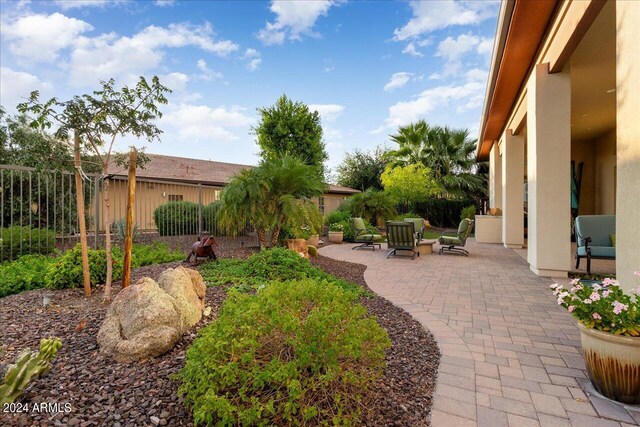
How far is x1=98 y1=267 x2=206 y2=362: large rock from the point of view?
6.78 feet

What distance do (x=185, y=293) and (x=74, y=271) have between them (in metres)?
1.80

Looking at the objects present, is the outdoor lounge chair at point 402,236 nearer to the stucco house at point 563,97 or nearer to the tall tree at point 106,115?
the stucco house at point 563,97

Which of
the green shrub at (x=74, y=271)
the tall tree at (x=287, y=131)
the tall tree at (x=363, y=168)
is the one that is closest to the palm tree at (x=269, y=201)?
the green shrub at (x=74, y=271)

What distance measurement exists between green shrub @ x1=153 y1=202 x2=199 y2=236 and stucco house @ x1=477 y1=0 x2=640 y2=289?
727cm

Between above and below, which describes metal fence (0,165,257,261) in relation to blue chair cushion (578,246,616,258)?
above

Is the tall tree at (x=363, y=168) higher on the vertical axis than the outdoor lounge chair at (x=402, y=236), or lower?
higher

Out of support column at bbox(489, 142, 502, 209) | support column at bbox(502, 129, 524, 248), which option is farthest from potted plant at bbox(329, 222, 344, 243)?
support column at bbox(489, 142, 502, 209)

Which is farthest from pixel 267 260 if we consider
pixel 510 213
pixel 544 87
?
pixel 510 213

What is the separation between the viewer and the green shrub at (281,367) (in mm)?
1371

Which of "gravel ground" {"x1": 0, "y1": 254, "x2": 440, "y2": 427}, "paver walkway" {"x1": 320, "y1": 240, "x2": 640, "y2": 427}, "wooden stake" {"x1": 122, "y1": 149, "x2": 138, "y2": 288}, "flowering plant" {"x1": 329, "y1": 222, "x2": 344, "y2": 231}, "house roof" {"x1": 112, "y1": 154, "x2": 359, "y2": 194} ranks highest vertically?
"house roof" {"x1": 112, "y1": 154, "x2": 359, "y2": 194}

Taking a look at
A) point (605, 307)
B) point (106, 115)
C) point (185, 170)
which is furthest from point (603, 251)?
point (185, 170)

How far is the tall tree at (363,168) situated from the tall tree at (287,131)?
1013 centimetres

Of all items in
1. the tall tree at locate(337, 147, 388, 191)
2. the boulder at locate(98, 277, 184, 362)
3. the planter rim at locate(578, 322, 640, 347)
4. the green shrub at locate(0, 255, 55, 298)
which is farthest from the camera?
the tall tree at locate(337, 147, 388, 191)

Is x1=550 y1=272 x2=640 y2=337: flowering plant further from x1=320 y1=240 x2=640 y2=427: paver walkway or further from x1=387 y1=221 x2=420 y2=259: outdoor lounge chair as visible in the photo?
x1=387 y1=221 x2=420 y2=259: outdoor lounge chair
